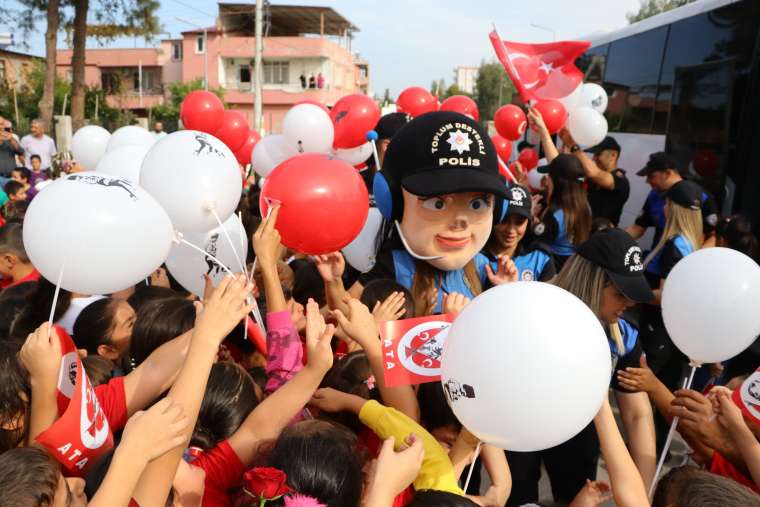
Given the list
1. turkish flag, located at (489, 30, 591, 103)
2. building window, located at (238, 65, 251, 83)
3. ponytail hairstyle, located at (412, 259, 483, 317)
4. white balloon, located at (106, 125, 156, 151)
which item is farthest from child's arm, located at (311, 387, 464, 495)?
building window, located at (238, 65, 251, 83)

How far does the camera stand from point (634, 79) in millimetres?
8578

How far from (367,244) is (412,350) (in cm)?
124

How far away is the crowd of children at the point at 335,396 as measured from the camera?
1.54 metres

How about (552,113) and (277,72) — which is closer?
(552,113)

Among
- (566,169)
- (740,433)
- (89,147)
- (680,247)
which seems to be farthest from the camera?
(89,147)

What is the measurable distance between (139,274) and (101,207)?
28cm

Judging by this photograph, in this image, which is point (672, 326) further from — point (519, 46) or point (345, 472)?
point (519, 46)

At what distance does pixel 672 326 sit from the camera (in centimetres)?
251

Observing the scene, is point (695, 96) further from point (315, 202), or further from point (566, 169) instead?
point (315, 202)

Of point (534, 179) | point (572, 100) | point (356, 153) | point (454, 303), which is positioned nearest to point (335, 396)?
point (454, 303)

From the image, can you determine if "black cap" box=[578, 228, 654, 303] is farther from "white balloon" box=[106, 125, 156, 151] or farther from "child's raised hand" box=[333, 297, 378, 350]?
"white balloon" box=[106, 125, 156, 151]

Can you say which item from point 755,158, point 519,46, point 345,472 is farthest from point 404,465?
point 519,46

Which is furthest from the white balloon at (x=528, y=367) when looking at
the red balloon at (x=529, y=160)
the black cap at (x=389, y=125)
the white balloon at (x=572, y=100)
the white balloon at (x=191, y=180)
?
the red balloon at (x=529, y=160)

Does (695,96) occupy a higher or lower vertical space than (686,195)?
higher
